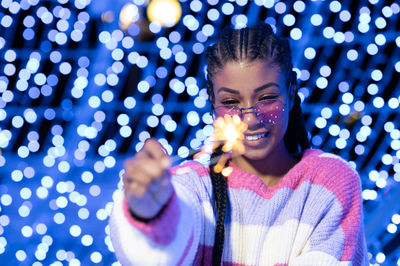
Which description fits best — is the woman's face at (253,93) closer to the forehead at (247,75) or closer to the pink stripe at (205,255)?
the forehead at (247,75)

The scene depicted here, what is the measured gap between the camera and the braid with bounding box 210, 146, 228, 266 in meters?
0.82

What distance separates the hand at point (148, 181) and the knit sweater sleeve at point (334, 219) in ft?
1.01

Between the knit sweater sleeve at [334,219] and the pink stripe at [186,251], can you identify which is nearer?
the pink stripe at [186,251]

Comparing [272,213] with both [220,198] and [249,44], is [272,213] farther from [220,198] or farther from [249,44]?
[249,44]

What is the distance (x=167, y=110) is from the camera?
80.3 inches

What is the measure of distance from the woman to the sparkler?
0.01 m

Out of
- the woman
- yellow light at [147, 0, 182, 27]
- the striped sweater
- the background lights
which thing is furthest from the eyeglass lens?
yellow light at [147, 0, 182, 27]

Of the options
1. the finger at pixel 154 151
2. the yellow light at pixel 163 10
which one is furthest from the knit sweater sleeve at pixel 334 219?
the yellow light at pixel 163 10

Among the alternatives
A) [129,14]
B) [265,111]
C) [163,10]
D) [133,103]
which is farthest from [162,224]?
[163,10]

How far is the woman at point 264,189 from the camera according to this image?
2.71ft

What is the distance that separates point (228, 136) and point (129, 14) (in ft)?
3.90

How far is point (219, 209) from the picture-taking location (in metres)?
0.84

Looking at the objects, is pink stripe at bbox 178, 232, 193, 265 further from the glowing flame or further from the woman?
the glowing flame

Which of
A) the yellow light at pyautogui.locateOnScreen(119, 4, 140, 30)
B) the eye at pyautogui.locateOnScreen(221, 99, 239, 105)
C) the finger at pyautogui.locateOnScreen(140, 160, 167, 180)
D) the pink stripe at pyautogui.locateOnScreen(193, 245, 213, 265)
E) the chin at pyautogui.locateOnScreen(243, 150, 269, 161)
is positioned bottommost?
the pink stripe at pyautogui.locateOnScreen(193, 245, 213, 265)
